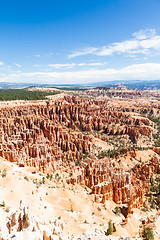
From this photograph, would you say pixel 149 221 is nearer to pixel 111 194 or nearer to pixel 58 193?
pixel 111 194

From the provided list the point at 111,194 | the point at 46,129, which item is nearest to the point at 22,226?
the point at 111,194

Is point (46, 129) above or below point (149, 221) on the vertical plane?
above

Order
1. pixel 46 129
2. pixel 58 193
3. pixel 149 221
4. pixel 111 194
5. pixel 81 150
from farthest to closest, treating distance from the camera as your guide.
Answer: pixel 46 129 < pixel 81 150 < pixel 111 194 < pixel 149 221 < pixel 58 193

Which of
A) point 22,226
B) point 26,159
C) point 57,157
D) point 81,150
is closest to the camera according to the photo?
point 22,226

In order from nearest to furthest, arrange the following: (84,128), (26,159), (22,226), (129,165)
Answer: (22,226) → (26,159) → (129,165) → (84,128)

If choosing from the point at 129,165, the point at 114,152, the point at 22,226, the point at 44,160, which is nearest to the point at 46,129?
the point at 44,160

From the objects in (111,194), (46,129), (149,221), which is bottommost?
(149,221)

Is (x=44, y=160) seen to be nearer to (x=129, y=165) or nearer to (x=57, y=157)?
(x=57, y=157)

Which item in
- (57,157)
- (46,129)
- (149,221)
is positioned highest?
(46,129)

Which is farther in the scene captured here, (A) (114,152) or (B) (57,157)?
(A) (114,152)

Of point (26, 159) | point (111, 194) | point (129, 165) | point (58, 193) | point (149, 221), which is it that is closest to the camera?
point (58, 193)
